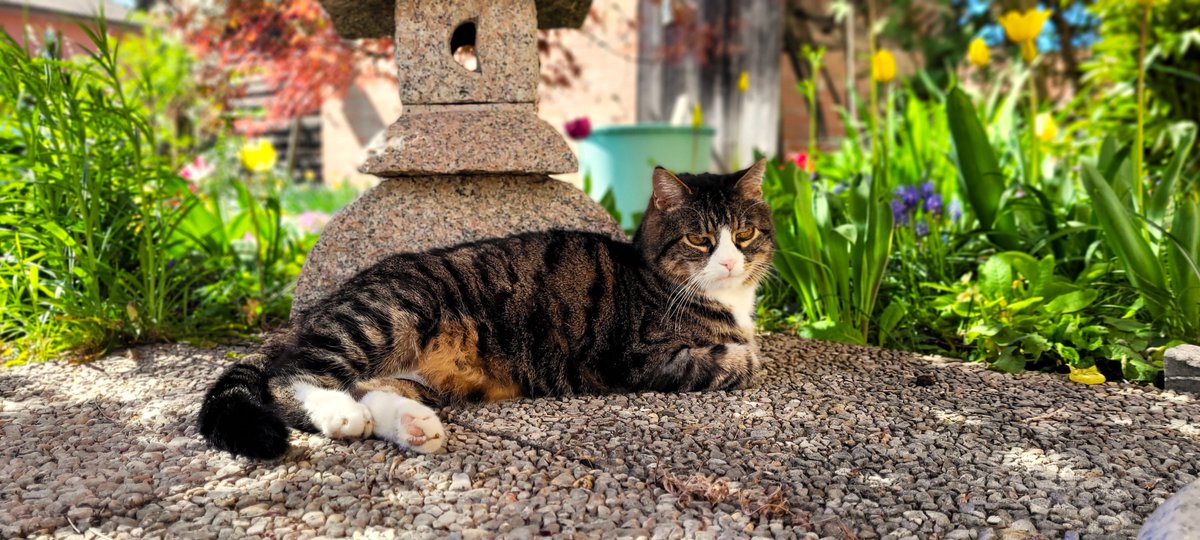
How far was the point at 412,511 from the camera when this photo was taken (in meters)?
1.61

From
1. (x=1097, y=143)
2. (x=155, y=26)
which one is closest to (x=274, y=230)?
(x=1097, y=143)

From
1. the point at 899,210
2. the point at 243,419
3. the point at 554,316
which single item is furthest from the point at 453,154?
the point at 899,210

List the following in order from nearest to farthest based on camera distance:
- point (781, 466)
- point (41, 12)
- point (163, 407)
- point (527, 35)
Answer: point (781, 466) < point (163, 407) < point (527, 35) < point (41, 12)

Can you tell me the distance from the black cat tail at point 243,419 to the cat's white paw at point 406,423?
0.75ft

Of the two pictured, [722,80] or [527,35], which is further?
[722,80]

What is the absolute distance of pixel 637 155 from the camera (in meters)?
6.25

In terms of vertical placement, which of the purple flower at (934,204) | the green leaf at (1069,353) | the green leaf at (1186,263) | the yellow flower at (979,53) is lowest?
the green leaf at (1069,353)

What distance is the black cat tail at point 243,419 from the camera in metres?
1.76

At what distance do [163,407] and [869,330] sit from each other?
7.80 feet

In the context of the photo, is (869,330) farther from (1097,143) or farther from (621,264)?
(1097,143)

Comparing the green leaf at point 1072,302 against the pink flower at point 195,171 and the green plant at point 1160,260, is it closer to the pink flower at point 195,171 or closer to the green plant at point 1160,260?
the green plant at point 1160,260

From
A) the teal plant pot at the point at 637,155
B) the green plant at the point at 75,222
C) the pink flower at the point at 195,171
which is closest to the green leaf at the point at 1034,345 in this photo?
the green plant at the point at 75,222

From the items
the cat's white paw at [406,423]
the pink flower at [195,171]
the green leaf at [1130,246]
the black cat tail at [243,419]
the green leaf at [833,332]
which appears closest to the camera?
the black cat tail at [243,419]

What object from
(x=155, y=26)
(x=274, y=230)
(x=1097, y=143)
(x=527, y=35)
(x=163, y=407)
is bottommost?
(x=163, y=407)
